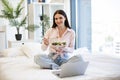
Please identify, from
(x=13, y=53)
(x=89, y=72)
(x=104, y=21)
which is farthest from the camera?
(x=104, y=21)

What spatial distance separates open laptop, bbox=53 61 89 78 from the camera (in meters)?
1.86

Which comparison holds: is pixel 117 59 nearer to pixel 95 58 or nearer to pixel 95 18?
pixel 95 58

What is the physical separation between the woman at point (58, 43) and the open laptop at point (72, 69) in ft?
1.24

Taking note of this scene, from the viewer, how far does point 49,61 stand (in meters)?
2.31

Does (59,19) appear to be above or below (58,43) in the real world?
above

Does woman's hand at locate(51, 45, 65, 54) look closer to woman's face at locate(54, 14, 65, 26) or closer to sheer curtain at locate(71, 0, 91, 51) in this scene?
woman's face at locate(54, 14, 65, 26)

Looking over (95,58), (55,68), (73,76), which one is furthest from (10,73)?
(95,58)

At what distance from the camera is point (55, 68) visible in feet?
7.30

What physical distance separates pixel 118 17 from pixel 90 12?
2.29 ft

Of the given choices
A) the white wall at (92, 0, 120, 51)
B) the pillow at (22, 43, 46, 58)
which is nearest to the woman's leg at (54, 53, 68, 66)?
the pillow at (22, 43, 46, 58)

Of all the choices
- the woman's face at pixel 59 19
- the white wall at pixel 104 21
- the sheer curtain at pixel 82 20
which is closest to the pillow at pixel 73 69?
the woman's face at pixel 59 19

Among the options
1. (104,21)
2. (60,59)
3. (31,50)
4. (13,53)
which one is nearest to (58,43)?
(60,59)

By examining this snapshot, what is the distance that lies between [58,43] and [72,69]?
533 mm

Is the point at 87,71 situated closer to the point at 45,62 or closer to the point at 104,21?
the point at 45,62
